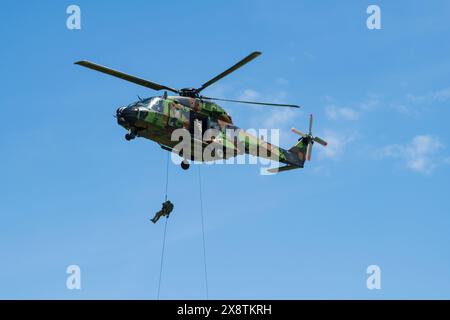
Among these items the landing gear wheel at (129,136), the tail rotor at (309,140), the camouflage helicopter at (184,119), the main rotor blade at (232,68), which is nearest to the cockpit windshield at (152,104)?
the camouflage helicopter at (184,119)

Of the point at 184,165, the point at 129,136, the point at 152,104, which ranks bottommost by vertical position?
the point at 184,165

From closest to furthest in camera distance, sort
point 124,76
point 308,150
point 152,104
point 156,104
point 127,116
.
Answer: point 127,116 → point 152,104 → point 156,104 → point 124,76 → point 308,150

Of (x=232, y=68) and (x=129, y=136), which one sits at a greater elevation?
(x=232, y=68)

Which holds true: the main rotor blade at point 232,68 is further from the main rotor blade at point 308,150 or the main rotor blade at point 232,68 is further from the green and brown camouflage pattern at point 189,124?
the main rotor blade at point 308,150

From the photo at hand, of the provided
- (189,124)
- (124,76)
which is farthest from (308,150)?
(124,76)

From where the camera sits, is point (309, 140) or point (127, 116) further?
point (309, 140)

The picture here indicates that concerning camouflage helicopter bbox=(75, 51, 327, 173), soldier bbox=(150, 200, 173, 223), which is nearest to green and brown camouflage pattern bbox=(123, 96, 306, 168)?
camouflage helicopter bbox=(75, 51, 327, 173)

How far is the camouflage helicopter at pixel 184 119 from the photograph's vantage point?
41375 mm

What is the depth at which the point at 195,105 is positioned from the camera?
4438 cm

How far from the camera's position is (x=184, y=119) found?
43375 mm

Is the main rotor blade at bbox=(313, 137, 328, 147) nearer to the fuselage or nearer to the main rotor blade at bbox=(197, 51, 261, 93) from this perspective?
the fuselage

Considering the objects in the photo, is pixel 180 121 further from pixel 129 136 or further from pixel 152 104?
pixel 129 136
